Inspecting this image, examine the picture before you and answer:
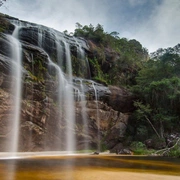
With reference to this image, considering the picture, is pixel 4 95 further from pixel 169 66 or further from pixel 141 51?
pixel 141 51

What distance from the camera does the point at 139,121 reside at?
2280cm

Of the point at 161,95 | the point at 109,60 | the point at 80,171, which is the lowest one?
the point at 80,171

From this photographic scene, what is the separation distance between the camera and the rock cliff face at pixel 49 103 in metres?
14.9

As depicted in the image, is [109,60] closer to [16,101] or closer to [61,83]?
[61,83]

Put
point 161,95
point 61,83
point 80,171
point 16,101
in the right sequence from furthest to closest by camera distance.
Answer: point 161,95 < point 61,83 < point 16,101 < point 80,171

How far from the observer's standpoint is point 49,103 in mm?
16875

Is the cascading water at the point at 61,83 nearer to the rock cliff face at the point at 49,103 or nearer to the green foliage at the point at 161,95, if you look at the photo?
the rock cliff face at the point at 49,103

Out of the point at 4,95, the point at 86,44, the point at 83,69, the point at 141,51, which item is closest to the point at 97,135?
the point at 83,69

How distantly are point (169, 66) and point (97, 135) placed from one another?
11879 mm

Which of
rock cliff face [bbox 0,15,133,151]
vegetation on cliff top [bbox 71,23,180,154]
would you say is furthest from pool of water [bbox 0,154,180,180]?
vegetation on cliff top [bbox 71,23,180,154]

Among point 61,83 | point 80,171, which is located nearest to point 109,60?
point 61,83

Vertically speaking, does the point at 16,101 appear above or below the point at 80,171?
above

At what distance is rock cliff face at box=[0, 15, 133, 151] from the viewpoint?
14.9 meters

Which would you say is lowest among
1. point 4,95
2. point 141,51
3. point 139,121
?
point 139,121
